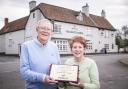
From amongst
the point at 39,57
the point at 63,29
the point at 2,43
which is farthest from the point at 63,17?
the point at 39,57

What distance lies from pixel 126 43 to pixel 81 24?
66.3 ft

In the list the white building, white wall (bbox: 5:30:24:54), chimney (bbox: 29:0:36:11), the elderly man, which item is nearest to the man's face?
the elderly man

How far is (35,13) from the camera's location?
1615 inches

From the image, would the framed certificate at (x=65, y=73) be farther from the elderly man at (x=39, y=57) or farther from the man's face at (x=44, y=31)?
the man's face at (x=44, y=31)

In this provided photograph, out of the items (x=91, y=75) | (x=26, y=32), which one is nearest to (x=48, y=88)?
(x=91, y=75)

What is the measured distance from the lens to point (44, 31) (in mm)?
3678

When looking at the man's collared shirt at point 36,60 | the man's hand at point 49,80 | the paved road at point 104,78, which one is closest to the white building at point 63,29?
the paved road at point 104,78

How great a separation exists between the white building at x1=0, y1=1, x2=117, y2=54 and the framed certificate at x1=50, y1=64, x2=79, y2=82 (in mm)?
31694

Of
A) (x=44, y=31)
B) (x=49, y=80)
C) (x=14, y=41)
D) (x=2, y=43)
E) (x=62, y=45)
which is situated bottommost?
(x=49, y=80)

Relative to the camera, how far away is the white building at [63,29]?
4101 cm

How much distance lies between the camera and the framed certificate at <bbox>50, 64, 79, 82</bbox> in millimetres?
3549

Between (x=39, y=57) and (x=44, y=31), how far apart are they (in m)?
0.40

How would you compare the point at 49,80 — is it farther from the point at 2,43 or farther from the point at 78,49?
the point at 2,43

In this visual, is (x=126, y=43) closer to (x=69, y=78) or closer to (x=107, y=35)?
(x=107, y=35)
